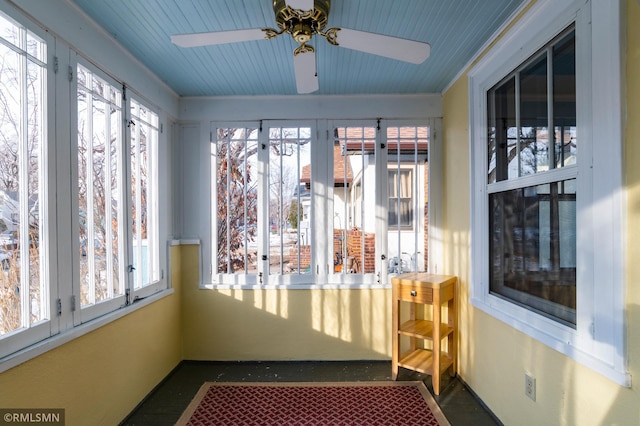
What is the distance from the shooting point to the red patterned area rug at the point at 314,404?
2.23 meters

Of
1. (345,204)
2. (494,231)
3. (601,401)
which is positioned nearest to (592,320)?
(601,401)

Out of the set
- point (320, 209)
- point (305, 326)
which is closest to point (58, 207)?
point (320, 209)

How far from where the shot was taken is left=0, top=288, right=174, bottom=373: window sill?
1442 millimetres

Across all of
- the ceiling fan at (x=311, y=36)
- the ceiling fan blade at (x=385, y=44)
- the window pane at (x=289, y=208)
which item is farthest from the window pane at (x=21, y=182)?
the window pane at (x=289, y=208)

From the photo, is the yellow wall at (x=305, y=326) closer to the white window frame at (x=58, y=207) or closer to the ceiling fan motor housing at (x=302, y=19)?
the white window frame at (x=58, y=207)

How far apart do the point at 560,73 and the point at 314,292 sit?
2.31 m

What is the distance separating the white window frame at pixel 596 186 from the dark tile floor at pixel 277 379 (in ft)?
2.84

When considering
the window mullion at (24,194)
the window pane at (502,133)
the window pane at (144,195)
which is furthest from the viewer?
the window pane at (144,195)

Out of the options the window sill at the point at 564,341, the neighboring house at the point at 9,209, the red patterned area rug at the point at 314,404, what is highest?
the neighboring house at the point at 9,209

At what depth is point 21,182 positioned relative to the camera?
5.09 feet

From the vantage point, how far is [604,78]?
4.50 feet

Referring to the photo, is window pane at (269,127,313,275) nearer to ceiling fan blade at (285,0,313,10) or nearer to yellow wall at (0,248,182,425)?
yellow wall at (0,248,182,425)

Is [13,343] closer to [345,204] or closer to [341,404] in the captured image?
[341,404]

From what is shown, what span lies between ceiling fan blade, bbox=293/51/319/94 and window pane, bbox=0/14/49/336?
121cm
